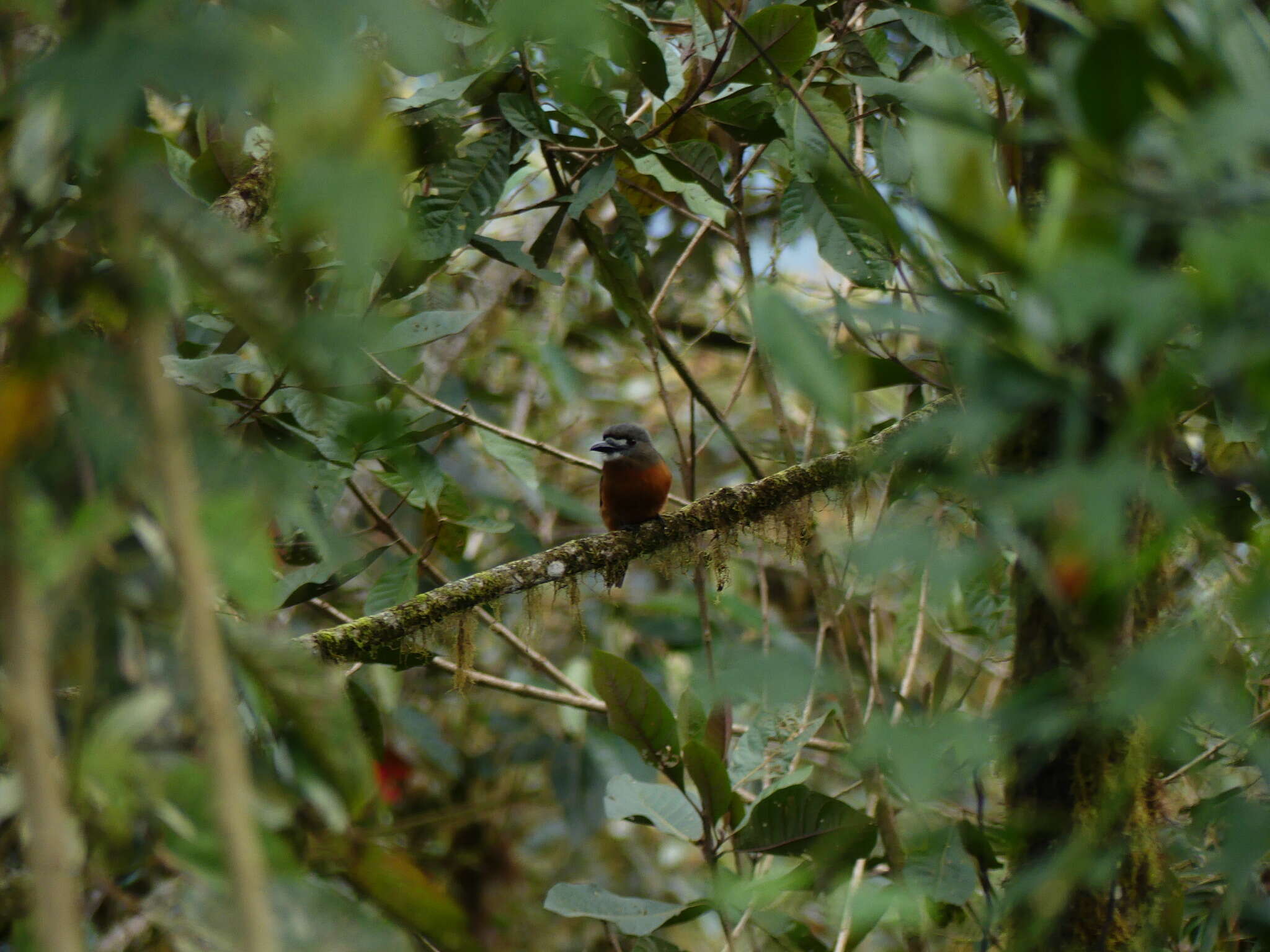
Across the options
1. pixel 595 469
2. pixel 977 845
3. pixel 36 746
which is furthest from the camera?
pixel 595 469

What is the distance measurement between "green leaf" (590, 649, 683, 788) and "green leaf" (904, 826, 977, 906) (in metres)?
0.66

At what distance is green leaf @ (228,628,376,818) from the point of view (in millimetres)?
1029

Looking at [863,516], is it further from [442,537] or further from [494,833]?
[494,833]

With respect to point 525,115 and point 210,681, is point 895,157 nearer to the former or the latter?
point 525,115

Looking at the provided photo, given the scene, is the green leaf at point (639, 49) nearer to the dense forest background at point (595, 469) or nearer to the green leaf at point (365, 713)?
the dense forest background at point (595, 469)

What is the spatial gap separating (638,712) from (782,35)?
69.2 inches

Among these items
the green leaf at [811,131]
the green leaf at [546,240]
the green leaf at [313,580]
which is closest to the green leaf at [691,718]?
the green leaf at [313,580]

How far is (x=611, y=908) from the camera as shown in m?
2.93

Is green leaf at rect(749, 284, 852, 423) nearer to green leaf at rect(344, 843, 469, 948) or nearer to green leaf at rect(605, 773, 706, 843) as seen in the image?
green leaf at rect(344, 843, 469, 948)

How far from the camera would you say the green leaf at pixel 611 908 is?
2.87 m

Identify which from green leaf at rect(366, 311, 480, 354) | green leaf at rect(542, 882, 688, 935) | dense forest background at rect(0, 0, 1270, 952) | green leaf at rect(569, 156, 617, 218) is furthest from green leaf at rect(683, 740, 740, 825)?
green leaf at rect(569, 156, 617, 218)

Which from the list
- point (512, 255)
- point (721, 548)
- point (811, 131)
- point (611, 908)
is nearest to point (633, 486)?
point (721, 548)

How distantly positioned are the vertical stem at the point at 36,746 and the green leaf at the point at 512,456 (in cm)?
275

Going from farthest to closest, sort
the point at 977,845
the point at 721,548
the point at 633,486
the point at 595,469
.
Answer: the point at 633,486
the point at 595,469
the point at 721,548
the point at 977,845
